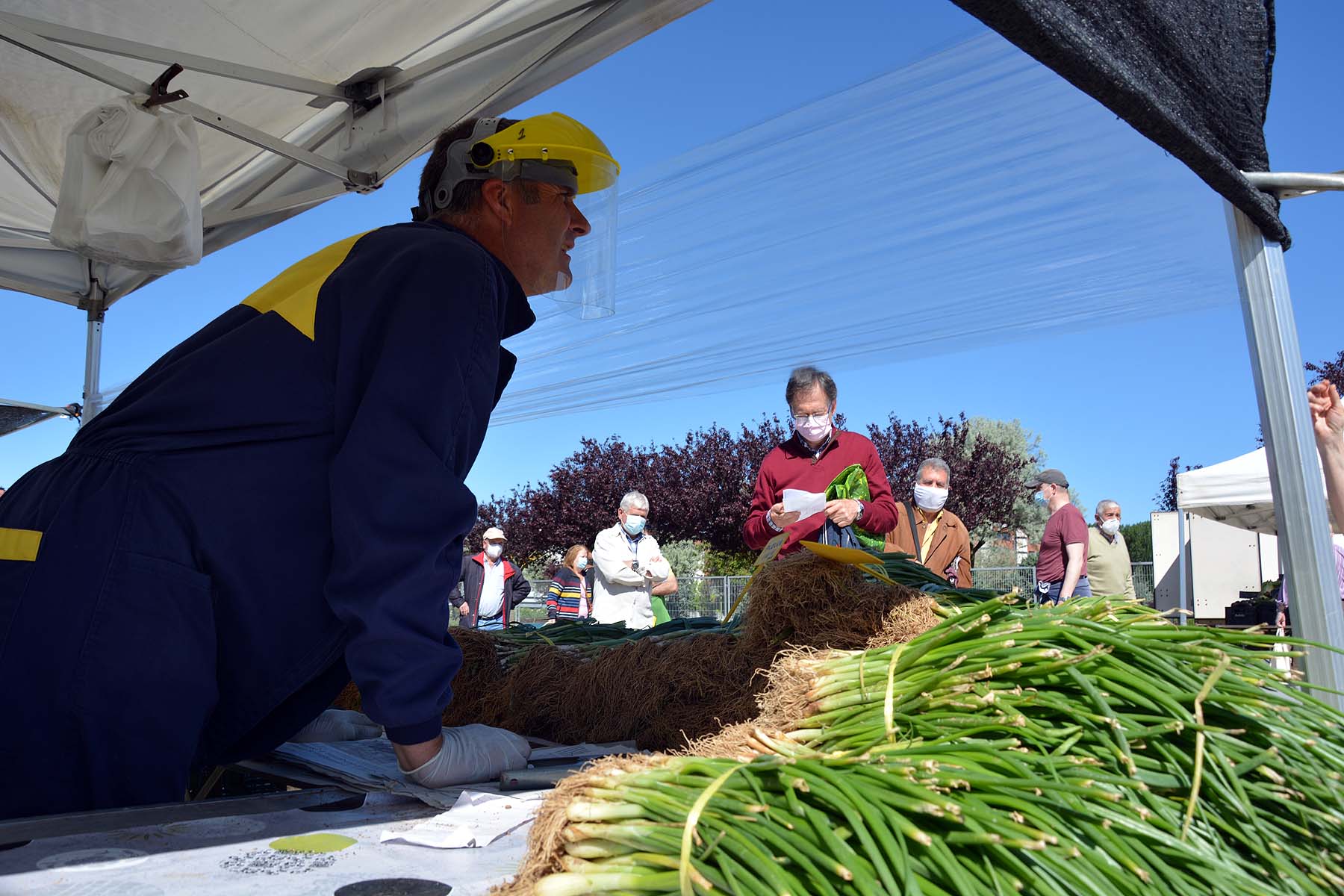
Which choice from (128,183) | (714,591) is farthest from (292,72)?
(714,591)

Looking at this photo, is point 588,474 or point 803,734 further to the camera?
point 588,474

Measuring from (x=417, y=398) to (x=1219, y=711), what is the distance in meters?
1.20

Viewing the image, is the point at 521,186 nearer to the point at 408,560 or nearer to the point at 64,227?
the point at 408,560

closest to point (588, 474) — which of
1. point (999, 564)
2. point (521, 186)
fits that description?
point (999, 564)

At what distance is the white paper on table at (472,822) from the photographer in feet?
3.76

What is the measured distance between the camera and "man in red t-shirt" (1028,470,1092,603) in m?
6.65

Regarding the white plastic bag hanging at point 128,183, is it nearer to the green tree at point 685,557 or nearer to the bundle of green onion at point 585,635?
the bundle of green onion at point 585,635

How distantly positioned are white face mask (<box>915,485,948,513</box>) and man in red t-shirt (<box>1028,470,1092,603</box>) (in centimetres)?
181

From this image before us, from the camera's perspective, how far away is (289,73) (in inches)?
150

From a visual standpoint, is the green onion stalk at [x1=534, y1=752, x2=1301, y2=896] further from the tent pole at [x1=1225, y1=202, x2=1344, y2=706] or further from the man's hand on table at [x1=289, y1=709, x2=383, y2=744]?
the man's hand on table at [x1=289, y1=709, x2=383, y2=744]

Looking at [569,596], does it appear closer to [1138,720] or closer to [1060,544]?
[1060,544]

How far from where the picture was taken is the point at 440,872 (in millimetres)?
1031

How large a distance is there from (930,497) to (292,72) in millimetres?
3882

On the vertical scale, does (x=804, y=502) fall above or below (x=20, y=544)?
above
